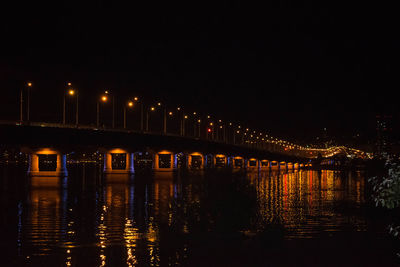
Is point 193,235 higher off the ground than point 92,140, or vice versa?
point 92,140

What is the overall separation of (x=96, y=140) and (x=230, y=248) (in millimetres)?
70312

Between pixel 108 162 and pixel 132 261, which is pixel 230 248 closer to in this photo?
pixel 132 261

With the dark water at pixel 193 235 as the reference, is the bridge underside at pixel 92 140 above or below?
above

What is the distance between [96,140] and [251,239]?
68.2 m

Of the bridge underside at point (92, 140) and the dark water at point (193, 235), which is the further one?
the bridge underside at point (92, 140)

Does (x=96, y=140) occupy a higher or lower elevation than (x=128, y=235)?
higher

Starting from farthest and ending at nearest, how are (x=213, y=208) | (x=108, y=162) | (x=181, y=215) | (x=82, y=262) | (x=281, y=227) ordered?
(x=108, y=162)
(x=213, y=208)
(x=181, y=215)
(x=281, y=227)
(x=82, y=262)

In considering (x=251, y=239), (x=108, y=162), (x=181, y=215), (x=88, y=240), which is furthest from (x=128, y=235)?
(x=108, y=162)

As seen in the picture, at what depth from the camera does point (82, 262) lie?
19.2 meters

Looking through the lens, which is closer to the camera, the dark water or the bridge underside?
the dark water

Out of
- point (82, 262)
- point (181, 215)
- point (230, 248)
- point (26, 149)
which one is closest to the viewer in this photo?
point (82, 262)

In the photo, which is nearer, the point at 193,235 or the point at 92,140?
the point at 193,235

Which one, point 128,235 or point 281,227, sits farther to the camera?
point 281,227

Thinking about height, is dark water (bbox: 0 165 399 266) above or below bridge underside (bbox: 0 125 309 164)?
below
